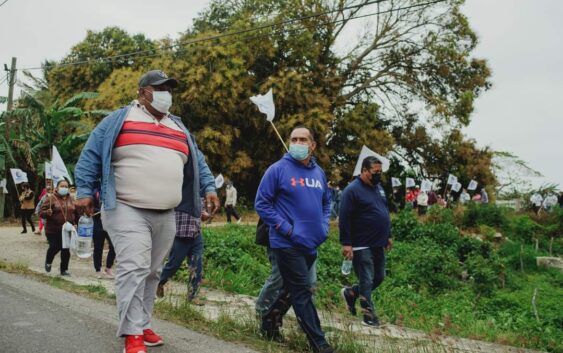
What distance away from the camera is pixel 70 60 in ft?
135

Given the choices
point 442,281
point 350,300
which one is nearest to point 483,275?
point 442,281

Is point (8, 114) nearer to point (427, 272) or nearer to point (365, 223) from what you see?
point (427, 272)

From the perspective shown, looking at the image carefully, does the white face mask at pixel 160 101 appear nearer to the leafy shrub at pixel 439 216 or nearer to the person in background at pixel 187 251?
the person in background at pixel 187 251

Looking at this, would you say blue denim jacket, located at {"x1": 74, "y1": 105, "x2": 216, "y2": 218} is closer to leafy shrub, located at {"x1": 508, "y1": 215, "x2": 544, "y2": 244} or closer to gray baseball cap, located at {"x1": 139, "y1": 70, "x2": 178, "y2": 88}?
gray baseball cap, located at {"x1": 139, "y1": 70, "x2": 178, "y2": 88}

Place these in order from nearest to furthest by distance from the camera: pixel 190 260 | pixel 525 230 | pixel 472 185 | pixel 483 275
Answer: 1. pixel 190 260
2. pixel 483 275
3. pixel 525 230
4. pixel 472 185

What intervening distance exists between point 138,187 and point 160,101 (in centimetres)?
68

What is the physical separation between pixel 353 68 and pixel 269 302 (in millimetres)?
28751

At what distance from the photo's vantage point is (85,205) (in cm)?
441

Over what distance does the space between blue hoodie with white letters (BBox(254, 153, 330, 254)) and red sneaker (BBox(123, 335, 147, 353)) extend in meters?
1.36

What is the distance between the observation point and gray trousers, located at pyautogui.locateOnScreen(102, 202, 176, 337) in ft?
14.1

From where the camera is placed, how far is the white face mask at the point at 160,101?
4652 millimetres

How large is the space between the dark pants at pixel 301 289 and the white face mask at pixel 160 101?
4.88 feet

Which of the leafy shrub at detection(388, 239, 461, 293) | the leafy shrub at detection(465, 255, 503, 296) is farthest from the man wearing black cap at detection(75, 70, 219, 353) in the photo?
the leafy shrub at detection(465, 255, 503, 296)

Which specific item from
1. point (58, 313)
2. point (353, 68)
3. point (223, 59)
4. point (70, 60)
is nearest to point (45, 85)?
point (70, 60)
